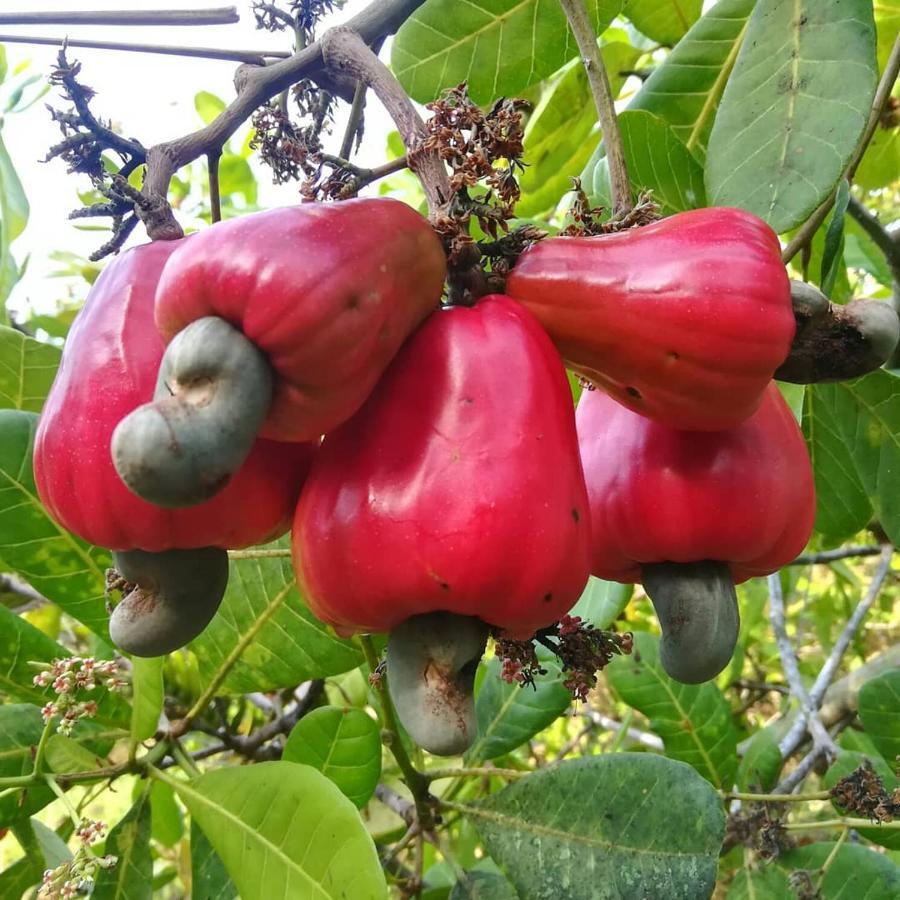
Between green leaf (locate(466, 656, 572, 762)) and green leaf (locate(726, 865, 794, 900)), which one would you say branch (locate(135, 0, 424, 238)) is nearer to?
green leaf (locate(466, 656, 572, 762))

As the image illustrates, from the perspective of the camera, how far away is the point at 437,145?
667mm

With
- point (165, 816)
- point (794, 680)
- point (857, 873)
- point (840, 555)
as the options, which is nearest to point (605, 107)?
point (857, 873)

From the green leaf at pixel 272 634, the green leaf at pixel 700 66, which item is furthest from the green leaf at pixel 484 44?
the green leaf at pixel 272 634

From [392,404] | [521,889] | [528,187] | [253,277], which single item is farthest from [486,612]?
[528,187]

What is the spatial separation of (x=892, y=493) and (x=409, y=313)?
2.36ft

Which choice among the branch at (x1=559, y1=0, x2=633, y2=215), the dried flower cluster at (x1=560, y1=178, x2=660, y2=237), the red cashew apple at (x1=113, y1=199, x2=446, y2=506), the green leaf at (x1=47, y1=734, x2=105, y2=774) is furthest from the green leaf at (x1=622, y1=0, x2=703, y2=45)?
the green leaf at (x1=47, y1=734, x2=105, y2=774)

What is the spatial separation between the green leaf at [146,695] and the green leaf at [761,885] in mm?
857

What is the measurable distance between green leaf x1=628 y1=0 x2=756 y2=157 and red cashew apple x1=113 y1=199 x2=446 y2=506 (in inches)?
Answer: 33.1

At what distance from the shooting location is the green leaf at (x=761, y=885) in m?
1.33

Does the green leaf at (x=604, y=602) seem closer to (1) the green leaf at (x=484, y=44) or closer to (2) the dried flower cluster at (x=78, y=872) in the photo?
(2) the dried flower cluster at (x=78, y=872)

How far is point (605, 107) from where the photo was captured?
2.78ft

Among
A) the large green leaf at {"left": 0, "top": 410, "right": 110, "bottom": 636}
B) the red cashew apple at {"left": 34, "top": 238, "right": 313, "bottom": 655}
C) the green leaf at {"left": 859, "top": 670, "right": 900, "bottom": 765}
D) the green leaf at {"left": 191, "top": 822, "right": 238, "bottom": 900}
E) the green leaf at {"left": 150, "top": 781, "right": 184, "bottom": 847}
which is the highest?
the red cashew apple at {"left": 34, "top": 238, "right": 313, "bottom": 655}

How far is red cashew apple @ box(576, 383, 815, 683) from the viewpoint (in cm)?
72

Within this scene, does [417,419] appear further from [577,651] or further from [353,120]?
[353,120]
